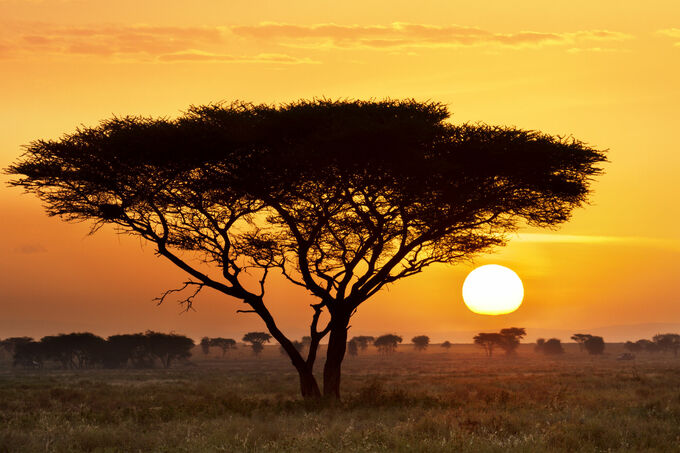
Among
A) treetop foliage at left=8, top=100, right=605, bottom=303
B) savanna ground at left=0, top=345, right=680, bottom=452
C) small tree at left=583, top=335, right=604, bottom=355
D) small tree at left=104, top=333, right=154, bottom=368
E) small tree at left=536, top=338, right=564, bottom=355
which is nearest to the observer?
savanna ground at left=0, top=345, right=680, bottom=452

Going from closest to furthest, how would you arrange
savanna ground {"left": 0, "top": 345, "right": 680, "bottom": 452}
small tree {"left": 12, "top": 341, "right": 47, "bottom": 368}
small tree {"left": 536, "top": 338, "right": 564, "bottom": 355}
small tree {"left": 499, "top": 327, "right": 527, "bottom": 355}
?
savanna ground {"left": 0, "top": 345, "right": 680, "bottom": 452}, small tree {"left": 12, "top": 341, "right": 47, "bottom": 368}, small tree {"left": 499, "top": 327, "right": 527, "bottom": 355}, small tree {"left": 536, "top": 338, "right": 564, "bottom": 355}

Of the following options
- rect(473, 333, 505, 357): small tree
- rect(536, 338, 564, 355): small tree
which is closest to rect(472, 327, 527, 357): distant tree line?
rect(473, 333, 505, 357): small tree

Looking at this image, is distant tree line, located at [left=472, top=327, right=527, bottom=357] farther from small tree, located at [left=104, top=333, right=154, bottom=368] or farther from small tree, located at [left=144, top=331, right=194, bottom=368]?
small tree, located at [left=104, top=333, right=154, bottom=368]

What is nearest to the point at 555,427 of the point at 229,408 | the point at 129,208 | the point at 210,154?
the point at 229,408

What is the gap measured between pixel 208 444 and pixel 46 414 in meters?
9.65

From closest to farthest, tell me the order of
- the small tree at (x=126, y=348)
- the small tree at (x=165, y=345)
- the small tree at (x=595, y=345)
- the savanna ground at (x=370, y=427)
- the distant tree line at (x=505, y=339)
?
the savanna ground at (x=370, y=427), the small tree at (x=165, y=345), the small tree at (x=126, y=348), the distant tree line at (x=505, y=339), the small tree at (x=595, y=345)

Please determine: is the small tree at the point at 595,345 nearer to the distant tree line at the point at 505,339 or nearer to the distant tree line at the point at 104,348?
the distant tree line at the point at 505,339

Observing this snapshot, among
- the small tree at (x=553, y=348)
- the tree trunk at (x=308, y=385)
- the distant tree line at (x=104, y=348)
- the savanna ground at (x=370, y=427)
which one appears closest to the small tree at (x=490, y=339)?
the small tree at (x=553, y=348)

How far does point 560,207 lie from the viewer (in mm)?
29094

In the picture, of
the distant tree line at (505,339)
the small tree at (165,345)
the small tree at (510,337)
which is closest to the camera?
the small tree at (165,345)

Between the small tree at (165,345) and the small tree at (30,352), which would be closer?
the small tree at (30,352)

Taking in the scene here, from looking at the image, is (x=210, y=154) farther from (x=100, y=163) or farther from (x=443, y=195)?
(x=443, y=195)

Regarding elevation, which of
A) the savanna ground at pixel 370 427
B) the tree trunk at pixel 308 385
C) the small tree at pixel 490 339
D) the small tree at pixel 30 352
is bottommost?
the savanna ground at pixel 370 427

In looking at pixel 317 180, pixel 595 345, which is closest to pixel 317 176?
pixel 317 180
